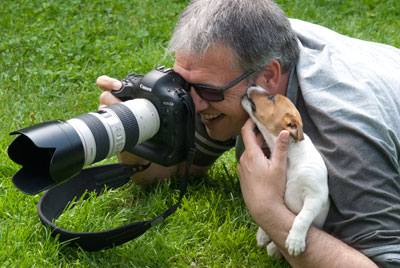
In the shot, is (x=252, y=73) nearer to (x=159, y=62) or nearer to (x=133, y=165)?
(x=133, y=165)

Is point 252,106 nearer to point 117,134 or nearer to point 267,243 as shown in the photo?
point 117,134

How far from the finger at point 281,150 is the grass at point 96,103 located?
0.59 meters

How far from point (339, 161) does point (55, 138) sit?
3.65ft

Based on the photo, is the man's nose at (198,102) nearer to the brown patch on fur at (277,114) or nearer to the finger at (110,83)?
the brown patch on fur at (277,114)

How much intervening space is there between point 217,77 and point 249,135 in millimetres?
295

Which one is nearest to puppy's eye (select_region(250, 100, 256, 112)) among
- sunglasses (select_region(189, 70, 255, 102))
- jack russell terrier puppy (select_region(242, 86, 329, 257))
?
jack russell terrier puppy (select_region(242, 86, 329, 257))

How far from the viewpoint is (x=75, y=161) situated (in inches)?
82.2

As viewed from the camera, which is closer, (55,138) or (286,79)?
(55,138)

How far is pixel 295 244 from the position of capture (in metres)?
2.22

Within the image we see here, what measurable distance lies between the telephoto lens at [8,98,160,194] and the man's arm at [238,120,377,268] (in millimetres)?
441

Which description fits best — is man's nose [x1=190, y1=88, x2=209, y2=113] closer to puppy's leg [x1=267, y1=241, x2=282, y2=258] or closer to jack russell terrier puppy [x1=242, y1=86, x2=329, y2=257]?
jack russell terrier puppy [x1=242, y1=86, x2=329, y2=257]

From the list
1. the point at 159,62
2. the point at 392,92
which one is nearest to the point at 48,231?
the point at 392,92

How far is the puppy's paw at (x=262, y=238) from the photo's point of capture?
265 centimetres

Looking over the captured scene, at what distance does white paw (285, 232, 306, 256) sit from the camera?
222 cm
